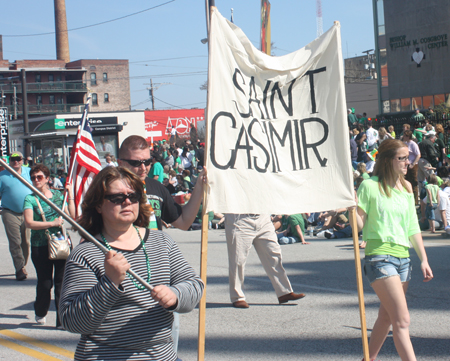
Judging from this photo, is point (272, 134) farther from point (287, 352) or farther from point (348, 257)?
point (348, 257)

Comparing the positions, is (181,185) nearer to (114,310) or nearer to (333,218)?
(333,218)

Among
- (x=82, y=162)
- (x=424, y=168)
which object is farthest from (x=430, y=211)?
(x=82, y=162)

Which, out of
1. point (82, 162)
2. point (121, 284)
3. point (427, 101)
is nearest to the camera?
point (121, 284)

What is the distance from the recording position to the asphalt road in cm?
509

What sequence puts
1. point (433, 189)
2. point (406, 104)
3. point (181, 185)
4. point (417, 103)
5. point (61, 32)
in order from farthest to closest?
1. point (61, 32)
2. point (406, 104)
3. point (417, 103)
4. point (181, 185)
5. point (433, 189)

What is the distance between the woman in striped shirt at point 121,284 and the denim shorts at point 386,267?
1825 mm

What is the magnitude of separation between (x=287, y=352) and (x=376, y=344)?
105 centimetres

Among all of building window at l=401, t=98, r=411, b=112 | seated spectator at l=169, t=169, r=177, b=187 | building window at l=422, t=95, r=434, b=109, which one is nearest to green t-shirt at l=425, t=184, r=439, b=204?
seated spectator at l=169, t=169, r=177, b=187

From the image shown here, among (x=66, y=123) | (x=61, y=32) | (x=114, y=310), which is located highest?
(x=61, y=32)

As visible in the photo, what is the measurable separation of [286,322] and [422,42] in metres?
30.0

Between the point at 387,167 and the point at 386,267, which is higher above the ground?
the point at 387,167

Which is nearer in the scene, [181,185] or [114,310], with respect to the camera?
[114,310]

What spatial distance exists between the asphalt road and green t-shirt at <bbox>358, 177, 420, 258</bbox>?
3.84ft

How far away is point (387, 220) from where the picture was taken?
4184 millimetres
